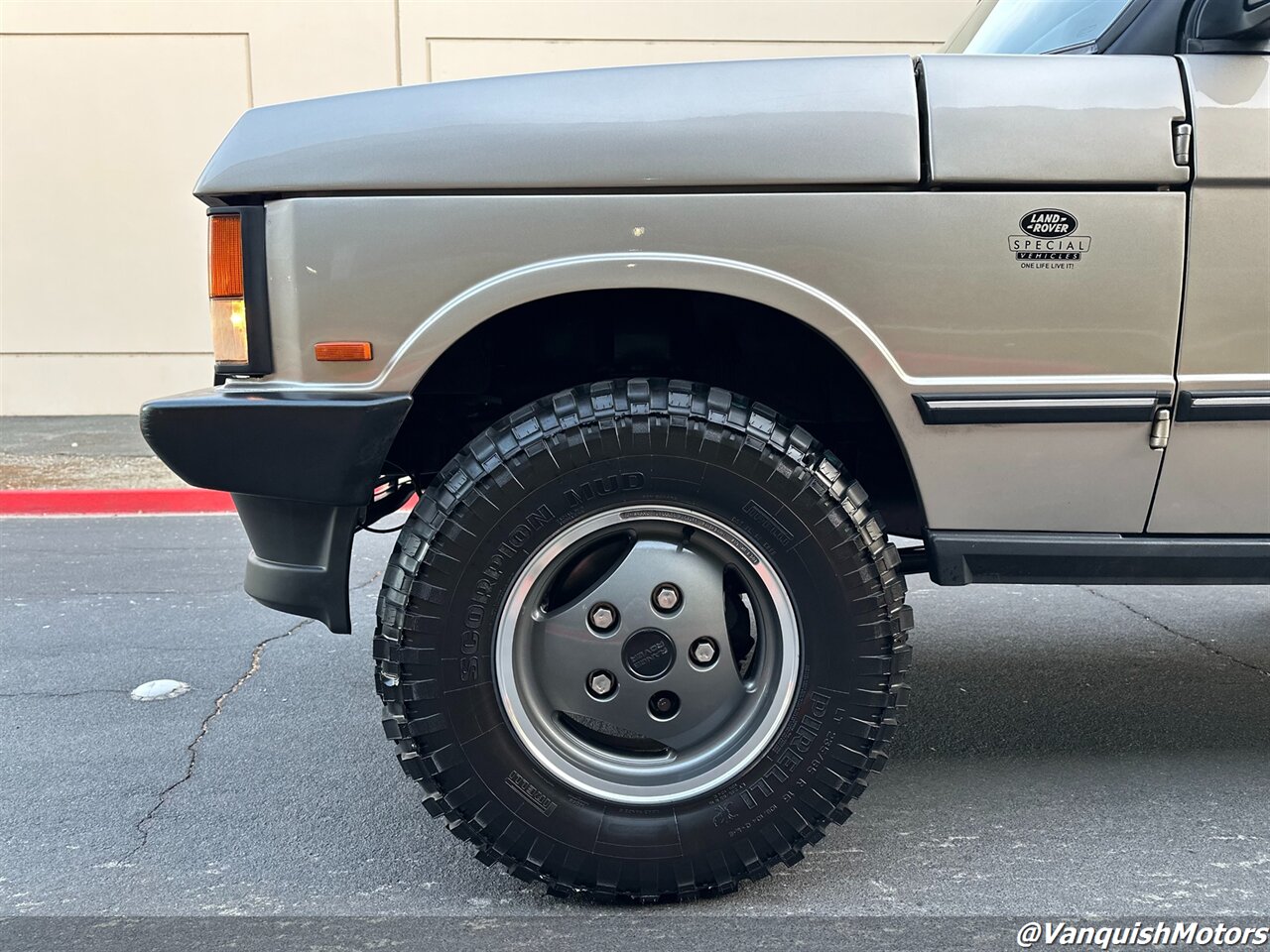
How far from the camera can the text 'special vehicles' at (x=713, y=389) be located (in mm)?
2088

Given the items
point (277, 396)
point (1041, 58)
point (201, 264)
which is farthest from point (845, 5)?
point (277, 396)

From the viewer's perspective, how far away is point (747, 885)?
2246 millimetres

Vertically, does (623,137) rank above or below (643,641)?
above

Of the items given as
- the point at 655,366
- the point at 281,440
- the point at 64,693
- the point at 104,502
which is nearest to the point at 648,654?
the point at 655,366

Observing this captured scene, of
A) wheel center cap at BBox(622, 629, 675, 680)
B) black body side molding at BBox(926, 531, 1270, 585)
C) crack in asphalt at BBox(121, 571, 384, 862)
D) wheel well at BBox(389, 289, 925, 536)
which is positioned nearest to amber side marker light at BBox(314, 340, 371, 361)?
wheel well at BBox(389, 289, 925, 536)

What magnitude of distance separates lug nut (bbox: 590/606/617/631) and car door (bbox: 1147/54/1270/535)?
1.18m

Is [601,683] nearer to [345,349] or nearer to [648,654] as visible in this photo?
[648,654]

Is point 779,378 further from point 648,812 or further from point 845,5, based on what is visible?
point 845,5

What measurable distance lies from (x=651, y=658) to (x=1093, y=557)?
0.98 metres

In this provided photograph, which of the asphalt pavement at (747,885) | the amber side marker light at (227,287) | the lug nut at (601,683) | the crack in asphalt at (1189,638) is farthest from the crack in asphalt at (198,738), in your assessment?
the crack in asphalt at (1189,638)

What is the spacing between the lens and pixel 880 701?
6.97 ft

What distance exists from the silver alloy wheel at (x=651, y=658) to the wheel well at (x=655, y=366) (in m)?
0.46

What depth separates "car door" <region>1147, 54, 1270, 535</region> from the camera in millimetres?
2084

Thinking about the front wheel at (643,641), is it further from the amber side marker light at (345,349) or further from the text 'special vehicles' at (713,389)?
the amber side marker light at (345,349)
